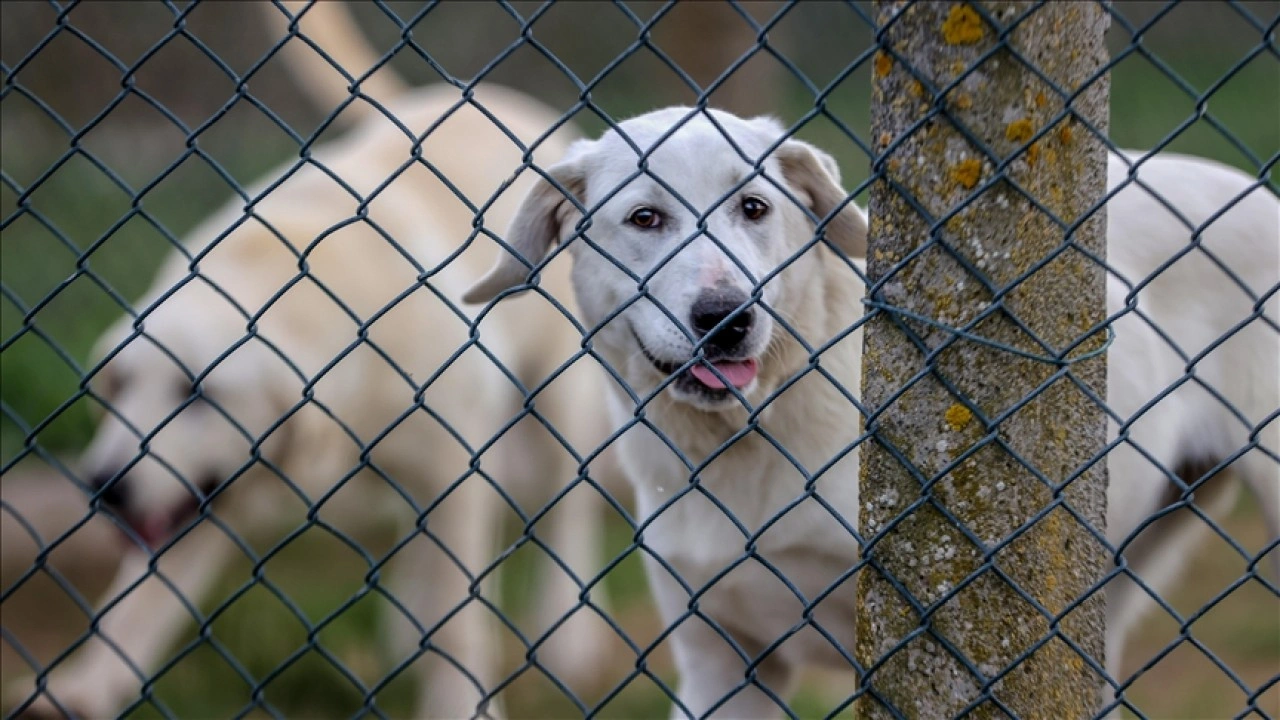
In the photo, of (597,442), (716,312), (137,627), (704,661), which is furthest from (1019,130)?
(597,442)

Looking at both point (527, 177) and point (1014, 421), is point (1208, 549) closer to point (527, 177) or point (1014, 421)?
point (527, 177)

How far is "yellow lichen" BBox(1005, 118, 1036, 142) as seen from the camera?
156cm

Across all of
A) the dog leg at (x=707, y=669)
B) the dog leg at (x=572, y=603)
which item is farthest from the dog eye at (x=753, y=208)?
the dog leg at (x=572, y=603)

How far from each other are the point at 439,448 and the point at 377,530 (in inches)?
65.7

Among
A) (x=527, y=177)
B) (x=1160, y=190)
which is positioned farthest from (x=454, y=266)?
(x=1160, y=190)

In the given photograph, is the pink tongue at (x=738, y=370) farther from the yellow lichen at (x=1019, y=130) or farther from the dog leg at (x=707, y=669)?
the yellow lichen at (x=1019, y=130)

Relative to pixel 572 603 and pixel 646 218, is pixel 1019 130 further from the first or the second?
pixel 572 603

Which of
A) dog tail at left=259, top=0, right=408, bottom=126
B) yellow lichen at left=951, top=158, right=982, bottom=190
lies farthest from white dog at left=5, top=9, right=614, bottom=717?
yellow lichen at left=951, top=158, right=982, bottom=190

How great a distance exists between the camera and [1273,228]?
2807 mm

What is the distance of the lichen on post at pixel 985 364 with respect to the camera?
157 centimetres

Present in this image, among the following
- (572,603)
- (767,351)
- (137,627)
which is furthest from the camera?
(572,603)

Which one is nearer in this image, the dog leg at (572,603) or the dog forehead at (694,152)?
the dog forehead at (694,152)

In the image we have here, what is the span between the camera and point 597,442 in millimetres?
5629

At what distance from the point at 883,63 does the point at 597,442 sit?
13.4ft
